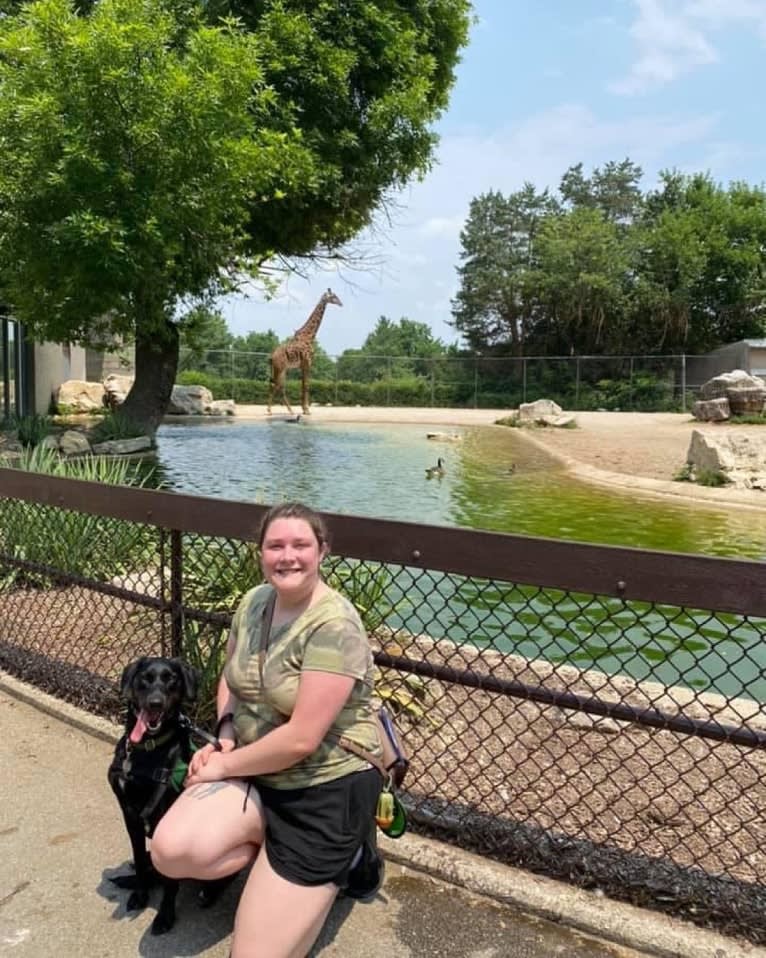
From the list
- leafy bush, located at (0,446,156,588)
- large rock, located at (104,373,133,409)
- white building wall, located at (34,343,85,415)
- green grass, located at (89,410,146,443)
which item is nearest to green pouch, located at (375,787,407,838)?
leafy bush, located at (0,446,156,588)

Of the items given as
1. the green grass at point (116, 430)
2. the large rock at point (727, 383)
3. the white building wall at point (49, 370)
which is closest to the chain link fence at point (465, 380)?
the white building wall at point (49, 370)

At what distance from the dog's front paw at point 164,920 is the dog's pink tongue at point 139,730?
0.43 meters

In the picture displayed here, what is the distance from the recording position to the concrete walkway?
2027 mm

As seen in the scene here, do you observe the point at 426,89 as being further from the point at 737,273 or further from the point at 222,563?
the point at 737,273

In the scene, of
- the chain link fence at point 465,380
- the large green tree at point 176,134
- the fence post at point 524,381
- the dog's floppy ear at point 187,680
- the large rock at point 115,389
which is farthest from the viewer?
the fence post at point 524,381

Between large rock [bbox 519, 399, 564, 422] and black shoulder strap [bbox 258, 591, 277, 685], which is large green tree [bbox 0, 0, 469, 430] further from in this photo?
large rock [bbox 519, 399, 564, 422]

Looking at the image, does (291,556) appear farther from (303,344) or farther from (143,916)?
(303,344)

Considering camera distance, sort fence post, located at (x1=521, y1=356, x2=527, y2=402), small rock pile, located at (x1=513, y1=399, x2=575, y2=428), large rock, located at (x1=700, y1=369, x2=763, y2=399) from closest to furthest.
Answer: large rock, located at (x1=700, y1=369, x2=763, y2=399)
small rock pile, located at (x1=513, y1=399, x2=575, y2=428)
fence post, located at (x1=521, y1=356, x2=527, y2=402)

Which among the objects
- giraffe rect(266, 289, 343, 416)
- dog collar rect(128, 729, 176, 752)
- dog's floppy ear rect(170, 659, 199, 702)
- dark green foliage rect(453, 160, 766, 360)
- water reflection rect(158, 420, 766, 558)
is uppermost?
dark green foliage rect(453, 160, 766, 360)

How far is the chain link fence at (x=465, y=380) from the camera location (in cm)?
3459

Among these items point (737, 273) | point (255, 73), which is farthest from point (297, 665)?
point (737, 273)

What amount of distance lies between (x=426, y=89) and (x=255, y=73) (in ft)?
17.3

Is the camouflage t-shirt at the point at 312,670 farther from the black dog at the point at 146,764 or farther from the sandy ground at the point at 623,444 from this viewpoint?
the sandy ground at the point at 623,444

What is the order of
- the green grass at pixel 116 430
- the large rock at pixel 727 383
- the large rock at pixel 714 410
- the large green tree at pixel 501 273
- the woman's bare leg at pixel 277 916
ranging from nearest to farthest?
the woman's bare leg at pixel 277 916 < the green grass at pixel 116 430 < the large rock at pixel 714 410 < the large rock at pixel 727 383 < the large green tree at pixel 501 273
